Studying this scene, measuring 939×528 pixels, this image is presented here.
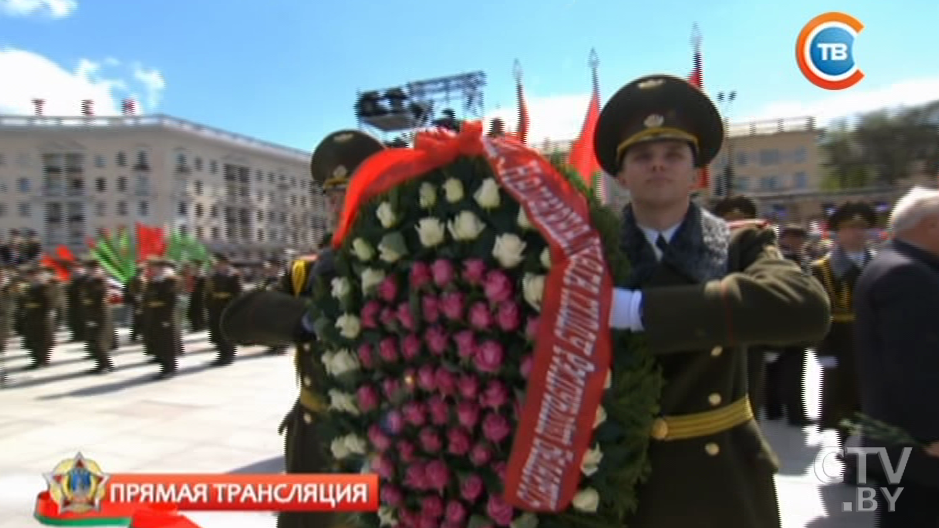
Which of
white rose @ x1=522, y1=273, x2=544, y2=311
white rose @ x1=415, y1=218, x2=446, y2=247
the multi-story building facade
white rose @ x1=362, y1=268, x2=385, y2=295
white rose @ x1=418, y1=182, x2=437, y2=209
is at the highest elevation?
the multi-story building facade

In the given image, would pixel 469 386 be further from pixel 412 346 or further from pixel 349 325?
pixel 349 325

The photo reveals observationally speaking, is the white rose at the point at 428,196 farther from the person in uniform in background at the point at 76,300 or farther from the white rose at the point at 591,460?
the person in uniform in background at the point at 76,300

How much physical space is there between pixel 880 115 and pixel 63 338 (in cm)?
5257

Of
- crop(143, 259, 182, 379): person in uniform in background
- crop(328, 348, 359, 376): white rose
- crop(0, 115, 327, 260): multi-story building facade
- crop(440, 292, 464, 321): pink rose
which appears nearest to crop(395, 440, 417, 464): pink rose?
crop(328, 348, 359, 376): white rose

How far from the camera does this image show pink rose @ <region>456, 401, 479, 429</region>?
1444 mm

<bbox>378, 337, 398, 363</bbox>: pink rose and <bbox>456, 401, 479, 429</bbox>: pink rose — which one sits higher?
<bbox>378, 337, 398, 363</bbox>: pink rose

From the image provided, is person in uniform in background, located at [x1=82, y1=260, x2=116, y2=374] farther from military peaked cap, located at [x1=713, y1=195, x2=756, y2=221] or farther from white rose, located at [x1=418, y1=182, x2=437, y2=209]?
white rose, located at [x1=418, y1=182, x2=437, y2=209]

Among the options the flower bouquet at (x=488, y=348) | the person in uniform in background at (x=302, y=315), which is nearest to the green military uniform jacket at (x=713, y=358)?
the flower bouquet at (x=488, y=348)

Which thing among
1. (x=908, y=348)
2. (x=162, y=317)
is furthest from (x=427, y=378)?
(x=162, y=317)

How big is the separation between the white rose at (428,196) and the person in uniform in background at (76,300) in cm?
1229

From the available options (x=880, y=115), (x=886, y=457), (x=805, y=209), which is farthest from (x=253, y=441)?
(x=880, y=115)

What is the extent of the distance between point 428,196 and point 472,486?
64 cm

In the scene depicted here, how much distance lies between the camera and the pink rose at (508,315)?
4.58 ft

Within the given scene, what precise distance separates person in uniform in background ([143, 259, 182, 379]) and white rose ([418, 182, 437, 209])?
8.63 metres
